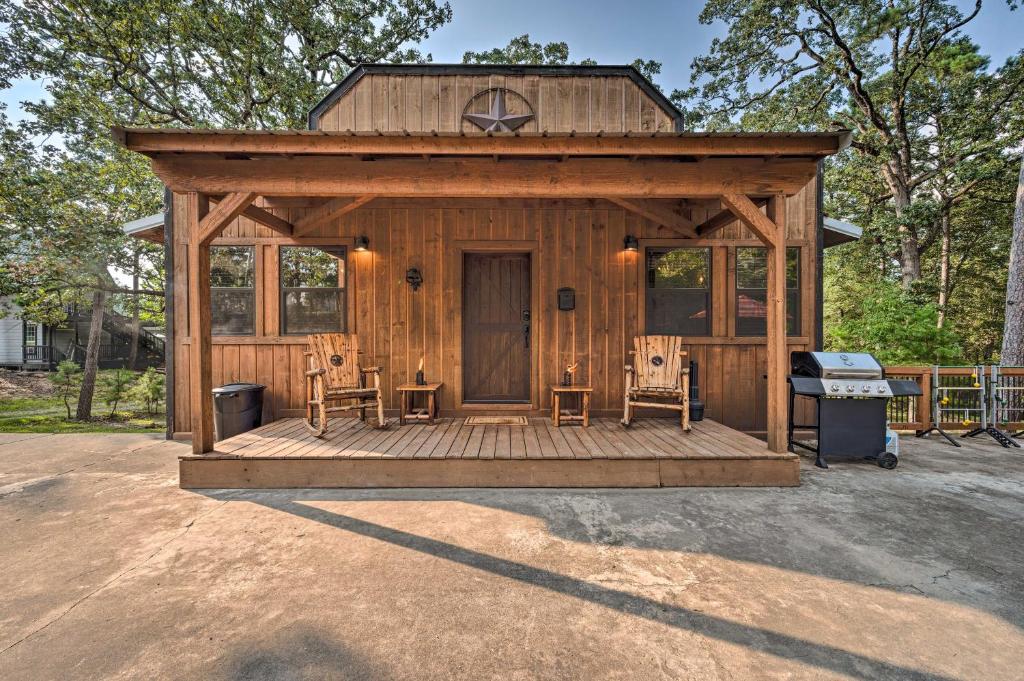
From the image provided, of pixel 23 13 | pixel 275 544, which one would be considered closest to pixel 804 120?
pixel 275 544

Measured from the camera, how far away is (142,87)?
895cm

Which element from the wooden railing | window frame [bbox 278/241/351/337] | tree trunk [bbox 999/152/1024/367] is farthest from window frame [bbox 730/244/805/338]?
window frame [bbox 278/241/351/337]

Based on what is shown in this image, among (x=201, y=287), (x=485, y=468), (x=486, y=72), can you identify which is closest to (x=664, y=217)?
(x=486, y=72)

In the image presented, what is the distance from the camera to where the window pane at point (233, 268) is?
4.65 metres

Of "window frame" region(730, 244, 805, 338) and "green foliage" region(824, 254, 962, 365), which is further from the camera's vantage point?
"green foliage" region(824, 254, 962, 365)

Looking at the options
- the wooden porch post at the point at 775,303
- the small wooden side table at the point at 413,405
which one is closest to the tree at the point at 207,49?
the small wooden side table at the point at 413,405

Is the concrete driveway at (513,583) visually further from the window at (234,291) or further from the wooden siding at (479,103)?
the wooden siding at (479,103)

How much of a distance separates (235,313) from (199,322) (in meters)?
1.71

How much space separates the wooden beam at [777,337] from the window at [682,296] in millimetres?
1433

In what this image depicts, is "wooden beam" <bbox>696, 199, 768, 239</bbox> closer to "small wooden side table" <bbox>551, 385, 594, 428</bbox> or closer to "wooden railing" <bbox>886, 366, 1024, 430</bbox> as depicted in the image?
"small wooden side table" <bbox>551, 385, 594, 428</bbox>

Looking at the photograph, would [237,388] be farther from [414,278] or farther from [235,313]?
[414,278]

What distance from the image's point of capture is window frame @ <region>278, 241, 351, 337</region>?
15.3ft

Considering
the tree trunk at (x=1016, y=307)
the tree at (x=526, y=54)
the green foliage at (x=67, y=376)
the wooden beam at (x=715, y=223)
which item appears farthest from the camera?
the tree at (x=526, y=54)

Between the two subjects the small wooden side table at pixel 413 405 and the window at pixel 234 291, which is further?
the window at pixel 234 291
